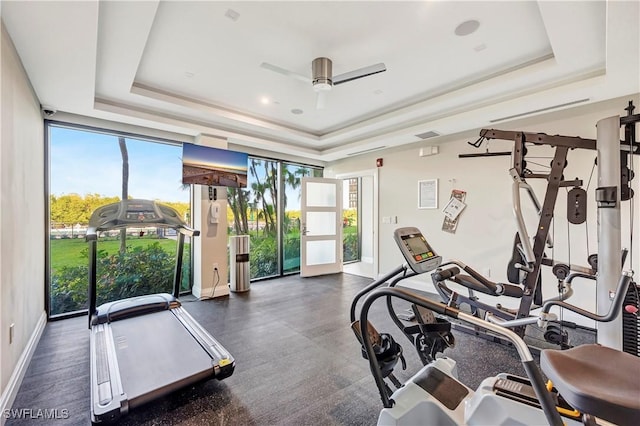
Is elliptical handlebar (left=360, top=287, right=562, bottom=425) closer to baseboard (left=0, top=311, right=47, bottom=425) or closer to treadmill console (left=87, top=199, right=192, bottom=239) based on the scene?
baseboard (left=0, top=311, right=47, bottom=425)

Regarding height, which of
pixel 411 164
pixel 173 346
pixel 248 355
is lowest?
pixel 248 355

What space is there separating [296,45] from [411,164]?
3.13 metres

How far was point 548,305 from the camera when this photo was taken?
2432mm

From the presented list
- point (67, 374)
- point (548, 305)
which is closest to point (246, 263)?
point (67, 374)

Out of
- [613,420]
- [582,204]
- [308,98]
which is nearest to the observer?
[613,420]

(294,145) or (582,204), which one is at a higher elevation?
(294,145)

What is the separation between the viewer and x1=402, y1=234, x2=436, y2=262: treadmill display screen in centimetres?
168

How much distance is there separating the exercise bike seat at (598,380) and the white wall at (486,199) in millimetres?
2825

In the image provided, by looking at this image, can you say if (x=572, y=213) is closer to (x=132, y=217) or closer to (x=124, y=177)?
(x=132, y=217)

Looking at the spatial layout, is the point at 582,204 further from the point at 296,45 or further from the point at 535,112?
the point at 296,45

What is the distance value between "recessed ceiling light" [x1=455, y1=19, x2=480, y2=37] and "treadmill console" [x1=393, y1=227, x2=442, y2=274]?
Answer: 176 cm

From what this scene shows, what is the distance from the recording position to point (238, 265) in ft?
16.0

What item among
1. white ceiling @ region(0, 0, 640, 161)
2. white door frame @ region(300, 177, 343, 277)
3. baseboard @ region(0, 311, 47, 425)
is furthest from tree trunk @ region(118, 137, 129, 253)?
white door frame @ region(300, 177, 343, 277)

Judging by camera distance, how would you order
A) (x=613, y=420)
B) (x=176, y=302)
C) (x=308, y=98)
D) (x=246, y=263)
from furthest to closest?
1. (x=246, y=263)
2. (x=308, y=98)
3. (x=176, y=302)
4. (x=613, y=420)
